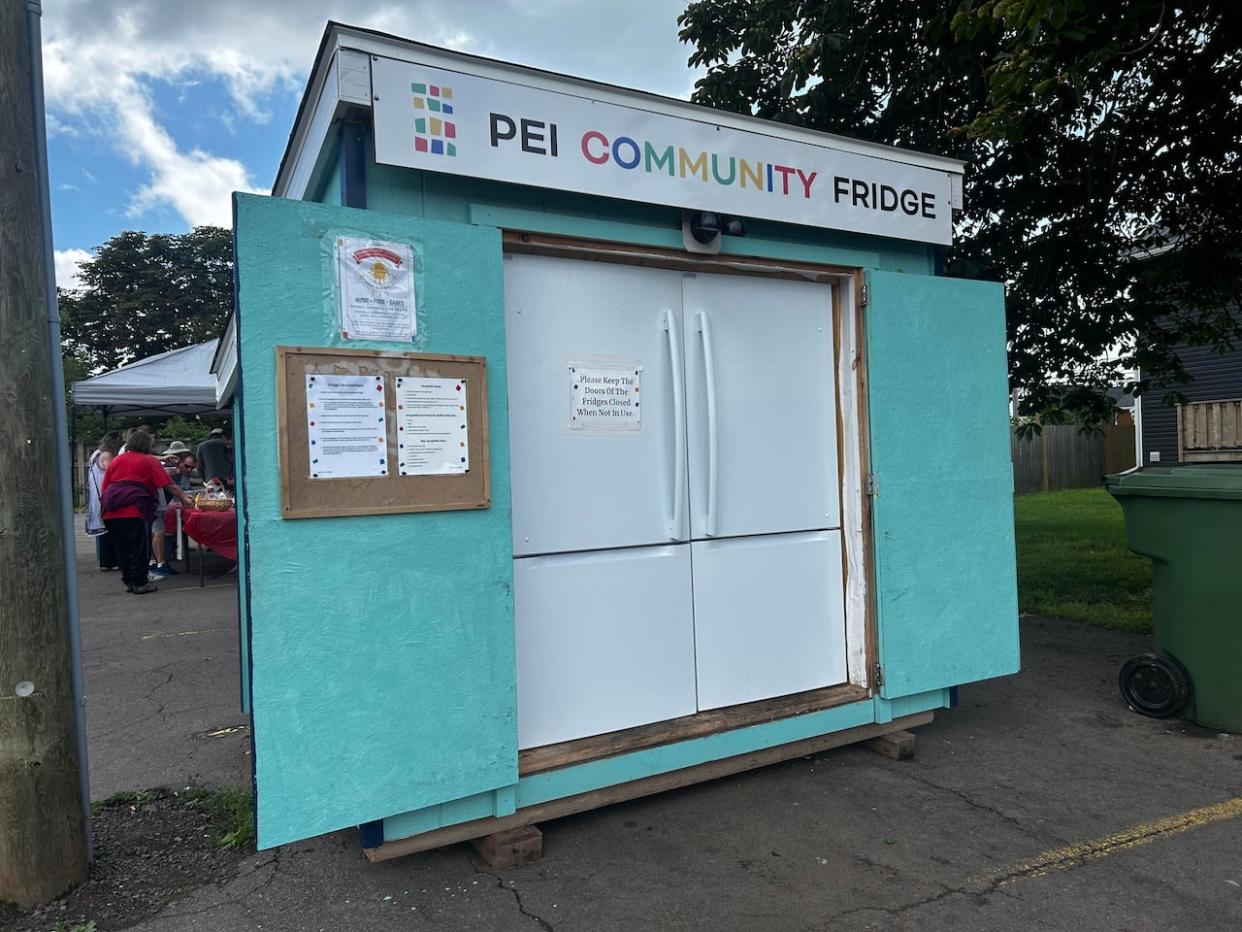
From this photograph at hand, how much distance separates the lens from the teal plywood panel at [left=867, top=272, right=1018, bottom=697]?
3.97 metres

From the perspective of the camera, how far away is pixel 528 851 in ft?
10.2

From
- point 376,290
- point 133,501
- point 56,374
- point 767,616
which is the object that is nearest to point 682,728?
point 767,616

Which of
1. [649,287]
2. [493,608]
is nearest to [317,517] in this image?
[493,608]

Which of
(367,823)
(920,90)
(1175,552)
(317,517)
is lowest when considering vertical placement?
(367,823)

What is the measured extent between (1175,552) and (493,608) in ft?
12.2

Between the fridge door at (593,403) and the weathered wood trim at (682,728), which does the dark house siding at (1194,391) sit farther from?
the fridge door at (593,403)

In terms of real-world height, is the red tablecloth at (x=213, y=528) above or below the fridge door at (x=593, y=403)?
below

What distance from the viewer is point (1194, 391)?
1841 centimetres

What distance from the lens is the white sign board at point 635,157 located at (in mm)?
2854

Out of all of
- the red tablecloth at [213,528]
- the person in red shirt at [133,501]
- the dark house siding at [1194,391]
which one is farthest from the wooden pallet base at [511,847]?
the dark house siding at [1194,391]

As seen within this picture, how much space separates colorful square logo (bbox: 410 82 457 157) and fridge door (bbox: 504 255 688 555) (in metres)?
0.51

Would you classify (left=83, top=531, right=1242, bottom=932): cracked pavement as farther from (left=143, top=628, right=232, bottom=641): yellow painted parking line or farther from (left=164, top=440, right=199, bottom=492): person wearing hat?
(left=164, top=440, right=199, bottom=492): person wearing hat

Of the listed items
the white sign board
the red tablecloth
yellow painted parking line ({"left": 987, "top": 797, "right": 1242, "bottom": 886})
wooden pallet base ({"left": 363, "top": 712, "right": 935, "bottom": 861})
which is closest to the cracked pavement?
yellow painted parking line ({"left": 987, "top": 797, "right": 1242, "bottom": 886})

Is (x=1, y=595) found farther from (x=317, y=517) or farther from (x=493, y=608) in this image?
(x=493, y=608)
